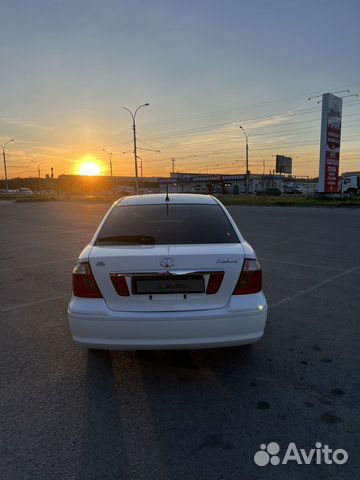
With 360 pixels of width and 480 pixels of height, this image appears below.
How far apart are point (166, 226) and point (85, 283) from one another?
1059mm

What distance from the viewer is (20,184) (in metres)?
148

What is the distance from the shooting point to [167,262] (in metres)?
2.89

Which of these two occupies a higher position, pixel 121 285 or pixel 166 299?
pixel 121 285

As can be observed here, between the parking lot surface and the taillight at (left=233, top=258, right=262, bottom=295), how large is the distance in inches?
31.4

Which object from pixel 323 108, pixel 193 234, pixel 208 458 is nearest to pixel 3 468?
pixel 208 458

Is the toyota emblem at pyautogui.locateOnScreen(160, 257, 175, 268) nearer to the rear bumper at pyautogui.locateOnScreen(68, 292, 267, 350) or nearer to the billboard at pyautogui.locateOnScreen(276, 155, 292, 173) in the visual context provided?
the rear bumper at pyautogui.locateOnScreen(68, 292, 267, 350)

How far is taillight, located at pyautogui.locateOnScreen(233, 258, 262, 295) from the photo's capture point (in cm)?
300

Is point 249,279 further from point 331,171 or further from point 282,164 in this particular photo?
point 282,164

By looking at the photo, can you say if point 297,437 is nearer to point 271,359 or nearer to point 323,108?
point 271,359

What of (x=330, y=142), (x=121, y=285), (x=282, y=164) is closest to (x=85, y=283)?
(x=121, y=285)

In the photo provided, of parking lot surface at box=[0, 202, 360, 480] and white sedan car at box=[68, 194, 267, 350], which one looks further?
white sedan car at box=[68, 194, 267, 350]

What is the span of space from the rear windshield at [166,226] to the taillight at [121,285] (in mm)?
422

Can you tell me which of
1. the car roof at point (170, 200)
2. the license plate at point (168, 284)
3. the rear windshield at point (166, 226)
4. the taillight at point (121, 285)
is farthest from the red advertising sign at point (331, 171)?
the taillight at point (121, 285)

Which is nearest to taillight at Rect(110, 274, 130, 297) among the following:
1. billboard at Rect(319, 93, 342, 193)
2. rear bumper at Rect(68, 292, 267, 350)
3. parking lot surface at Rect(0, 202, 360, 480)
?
rear bumper at Rect(68, 292, 267, 350)
